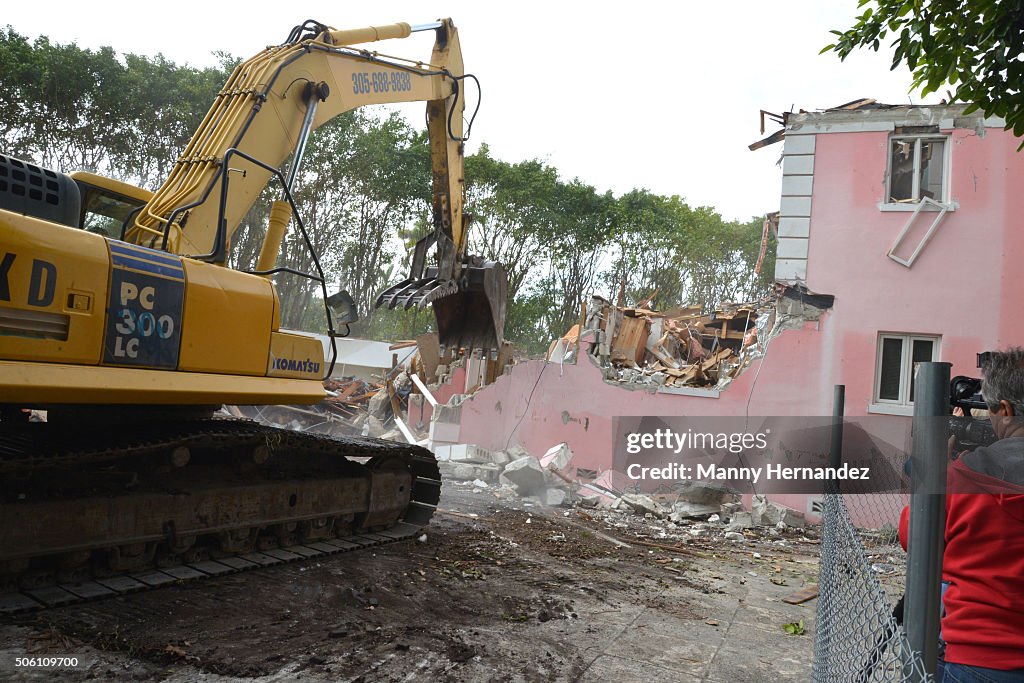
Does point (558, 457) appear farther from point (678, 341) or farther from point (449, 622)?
point (449, 622)

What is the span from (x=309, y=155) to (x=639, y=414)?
21.1m

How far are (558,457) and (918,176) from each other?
661 cm

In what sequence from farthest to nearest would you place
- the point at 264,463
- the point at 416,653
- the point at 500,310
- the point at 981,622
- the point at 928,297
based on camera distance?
1. the point at 928,297
2. the point at 500,310
3. the point at 264,463
4. the point at 416,653
5. the point at 981,622

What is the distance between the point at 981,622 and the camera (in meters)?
1.98

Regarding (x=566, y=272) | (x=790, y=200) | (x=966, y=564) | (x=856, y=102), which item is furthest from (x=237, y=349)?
(x=566, y=272)

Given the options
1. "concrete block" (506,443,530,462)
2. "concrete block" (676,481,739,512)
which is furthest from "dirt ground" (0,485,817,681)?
"concrete block" (506,443,530,462)

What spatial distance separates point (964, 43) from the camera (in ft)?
17.3

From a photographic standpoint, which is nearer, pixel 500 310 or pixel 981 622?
pixel 981 622

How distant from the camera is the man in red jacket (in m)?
1.88

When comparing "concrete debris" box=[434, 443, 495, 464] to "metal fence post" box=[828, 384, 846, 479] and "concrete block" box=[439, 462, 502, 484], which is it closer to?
"concrete block" box=[439, 462, 502, 484]

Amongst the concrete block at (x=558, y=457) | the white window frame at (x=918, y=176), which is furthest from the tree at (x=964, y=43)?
the concrete block at (x=558, y=457)

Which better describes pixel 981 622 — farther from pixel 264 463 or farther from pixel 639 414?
pixel 639 414

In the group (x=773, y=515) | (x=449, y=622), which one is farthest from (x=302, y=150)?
(x=773, y=515)

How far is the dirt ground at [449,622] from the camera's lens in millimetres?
3547
